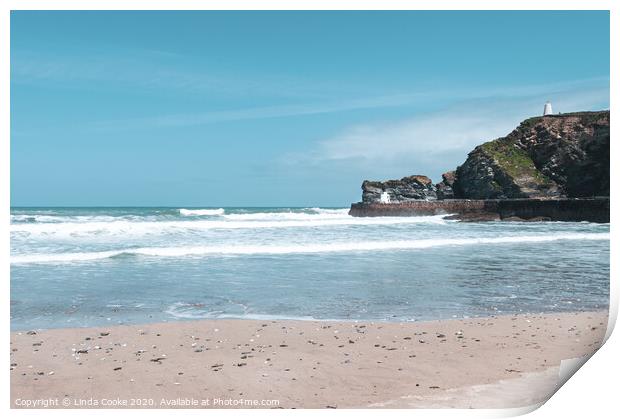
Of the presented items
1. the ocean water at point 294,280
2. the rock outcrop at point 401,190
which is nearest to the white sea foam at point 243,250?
the ocean water at point 294,280

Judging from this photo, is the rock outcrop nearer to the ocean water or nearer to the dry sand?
the ocean water

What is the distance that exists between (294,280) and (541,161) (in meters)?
38.0

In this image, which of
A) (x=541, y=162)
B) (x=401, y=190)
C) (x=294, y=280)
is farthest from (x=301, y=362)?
(x=401, y=190)

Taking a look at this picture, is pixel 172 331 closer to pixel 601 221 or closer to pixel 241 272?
pixel 241 272

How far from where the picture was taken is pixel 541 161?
4175 centimetres

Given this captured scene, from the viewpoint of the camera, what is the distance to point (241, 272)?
30.9ft

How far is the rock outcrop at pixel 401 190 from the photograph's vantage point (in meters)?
49.3

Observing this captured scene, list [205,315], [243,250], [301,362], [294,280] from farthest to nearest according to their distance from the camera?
[243,250]
[294,280]
[205,315]
[301,362]

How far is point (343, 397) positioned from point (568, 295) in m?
4.97

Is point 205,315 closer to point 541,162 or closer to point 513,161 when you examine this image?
point 513,161

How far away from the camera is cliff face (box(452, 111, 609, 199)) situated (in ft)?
121

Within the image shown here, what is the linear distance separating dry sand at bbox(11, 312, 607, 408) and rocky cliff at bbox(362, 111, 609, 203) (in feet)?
110

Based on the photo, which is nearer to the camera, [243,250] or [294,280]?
[294,280]

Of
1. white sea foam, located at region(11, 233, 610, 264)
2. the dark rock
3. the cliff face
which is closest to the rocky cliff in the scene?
the cliff face
